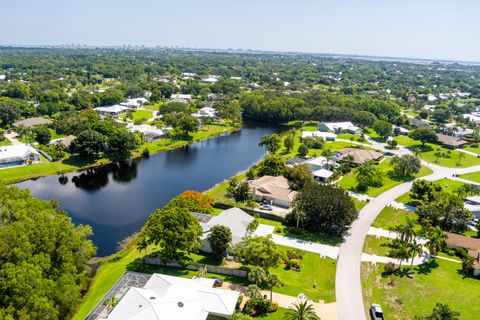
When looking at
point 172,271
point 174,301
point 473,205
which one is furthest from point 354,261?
point 473,205

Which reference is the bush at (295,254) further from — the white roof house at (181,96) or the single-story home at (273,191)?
the white roof house at (181,96)

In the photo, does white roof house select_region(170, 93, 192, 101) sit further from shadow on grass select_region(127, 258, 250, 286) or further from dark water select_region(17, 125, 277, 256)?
shadow on grass select_region(127, 258, 250, 286)

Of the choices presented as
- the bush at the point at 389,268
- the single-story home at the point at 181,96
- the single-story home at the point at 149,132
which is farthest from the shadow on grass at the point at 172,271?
the single-story home at the point at 181,96

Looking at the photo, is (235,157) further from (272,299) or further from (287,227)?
(272,299)

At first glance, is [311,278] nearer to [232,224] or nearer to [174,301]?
[232,224]

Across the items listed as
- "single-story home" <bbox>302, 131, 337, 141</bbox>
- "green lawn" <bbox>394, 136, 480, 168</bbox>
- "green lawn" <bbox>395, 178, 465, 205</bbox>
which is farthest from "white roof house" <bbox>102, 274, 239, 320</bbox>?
"green lawn" <bbox>394, 136, 480, 168</bbox>
